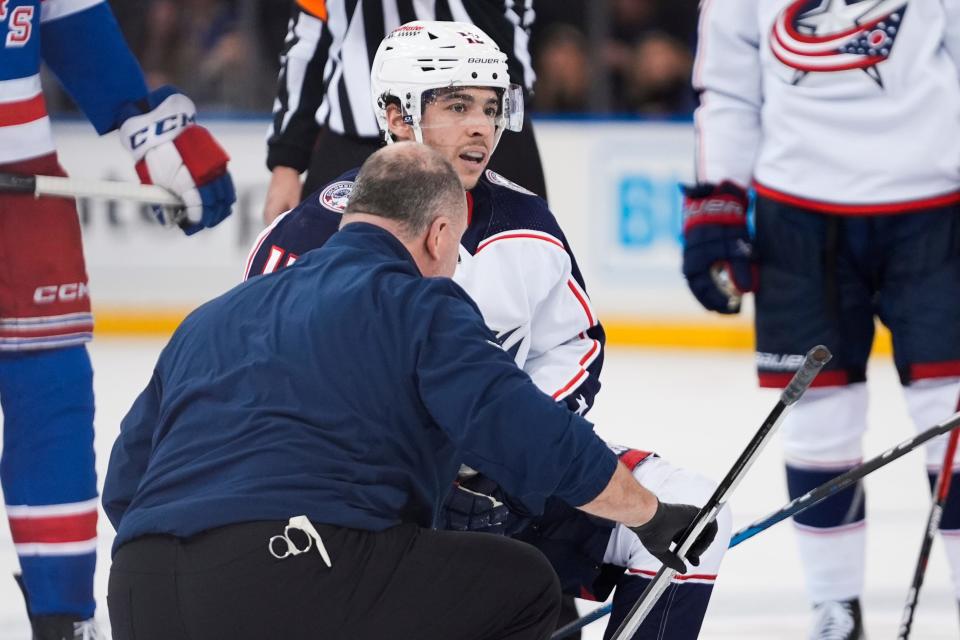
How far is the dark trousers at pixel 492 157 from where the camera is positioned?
2.94m

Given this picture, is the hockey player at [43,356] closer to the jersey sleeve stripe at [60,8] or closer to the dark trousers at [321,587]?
the jersey sleeve stripe at [60,8]

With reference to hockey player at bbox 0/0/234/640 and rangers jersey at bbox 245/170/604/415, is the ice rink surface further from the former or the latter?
rangers jersey at bbox 245/170/604/415

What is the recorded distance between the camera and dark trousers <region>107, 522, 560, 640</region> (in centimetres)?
183

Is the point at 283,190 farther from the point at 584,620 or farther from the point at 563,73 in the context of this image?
the point at 563,73

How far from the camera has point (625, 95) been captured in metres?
7.23

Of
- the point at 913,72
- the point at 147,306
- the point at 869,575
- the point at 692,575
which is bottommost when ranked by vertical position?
the point at 147,306

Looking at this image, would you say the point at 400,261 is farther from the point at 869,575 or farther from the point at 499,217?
the point at 869,575

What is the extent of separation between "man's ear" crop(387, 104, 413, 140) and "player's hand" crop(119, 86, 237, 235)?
1.86 feet

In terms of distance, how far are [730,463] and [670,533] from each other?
2934mm

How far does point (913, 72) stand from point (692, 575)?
0.91m

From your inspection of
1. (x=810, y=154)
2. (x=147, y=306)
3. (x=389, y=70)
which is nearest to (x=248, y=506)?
(x=389, y=70)

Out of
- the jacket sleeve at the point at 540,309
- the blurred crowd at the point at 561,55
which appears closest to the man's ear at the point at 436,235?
the jacket sleeve at the point at 540,309

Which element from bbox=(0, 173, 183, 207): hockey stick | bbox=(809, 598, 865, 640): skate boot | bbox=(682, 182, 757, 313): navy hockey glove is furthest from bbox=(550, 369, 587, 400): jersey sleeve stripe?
bbox=(0, 173, 183, 207): hockey stick

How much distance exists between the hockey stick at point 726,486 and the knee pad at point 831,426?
0.74m
